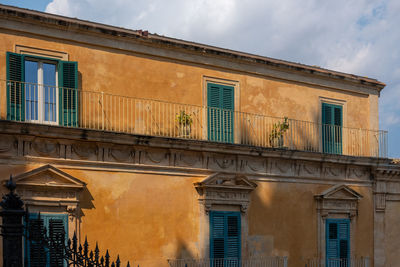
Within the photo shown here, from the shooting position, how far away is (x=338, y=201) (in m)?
18.2

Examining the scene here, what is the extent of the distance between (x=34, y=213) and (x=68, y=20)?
194 inches

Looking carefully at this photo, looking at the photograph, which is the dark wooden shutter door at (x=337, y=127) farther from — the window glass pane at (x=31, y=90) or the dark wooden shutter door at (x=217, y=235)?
the window glass pane at (x=31, y=90)

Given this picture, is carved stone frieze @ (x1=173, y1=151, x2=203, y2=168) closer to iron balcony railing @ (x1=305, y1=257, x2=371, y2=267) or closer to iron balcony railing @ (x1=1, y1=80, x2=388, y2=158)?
iron balcony railing @ (x1=1, y1=80, x2=388, y2=158)

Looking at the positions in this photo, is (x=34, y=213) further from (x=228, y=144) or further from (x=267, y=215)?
(x=267, y=215)

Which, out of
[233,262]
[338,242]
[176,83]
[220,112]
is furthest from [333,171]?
[176,83]

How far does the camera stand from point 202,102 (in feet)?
53.6

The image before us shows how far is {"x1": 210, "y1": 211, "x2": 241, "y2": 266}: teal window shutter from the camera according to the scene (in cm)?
1557

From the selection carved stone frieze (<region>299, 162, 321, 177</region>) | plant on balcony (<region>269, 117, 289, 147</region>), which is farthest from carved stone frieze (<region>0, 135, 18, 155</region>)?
carved stone frieze (<region>299, 162, 321, 177</region>)

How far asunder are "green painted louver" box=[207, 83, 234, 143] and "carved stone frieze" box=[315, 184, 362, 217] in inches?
152

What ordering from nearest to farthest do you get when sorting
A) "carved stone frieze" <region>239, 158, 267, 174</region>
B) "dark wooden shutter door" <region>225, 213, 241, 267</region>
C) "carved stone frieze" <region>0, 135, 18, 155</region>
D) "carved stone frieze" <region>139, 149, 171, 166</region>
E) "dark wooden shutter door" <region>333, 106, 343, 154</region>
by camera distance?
"carved stone frieze" <region>0, 135, 18, 155</region>, "carved stone frieze" <region>139, 149, 171, 166</region>, "dark wooden shutter door" <region>225, 213, 241, 267</region>, "carved stone frieze" <region>239, 158, 267, 174</region>, "dark wooden shutter door" <region>333, 106, 343, 154</region>

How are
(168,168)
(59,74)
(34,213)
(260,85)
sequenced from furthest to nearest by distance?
(260,85) < (168,168) < (59,74) < (34,213)

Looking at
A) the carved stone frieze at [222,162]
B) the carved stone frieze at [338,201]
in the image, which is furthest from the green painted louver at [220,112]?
the carved stone frieze at [338,201]

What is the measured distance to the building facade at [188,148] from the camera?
530 inches

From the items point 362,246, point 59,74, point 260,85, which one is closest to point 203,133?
point 260,85
